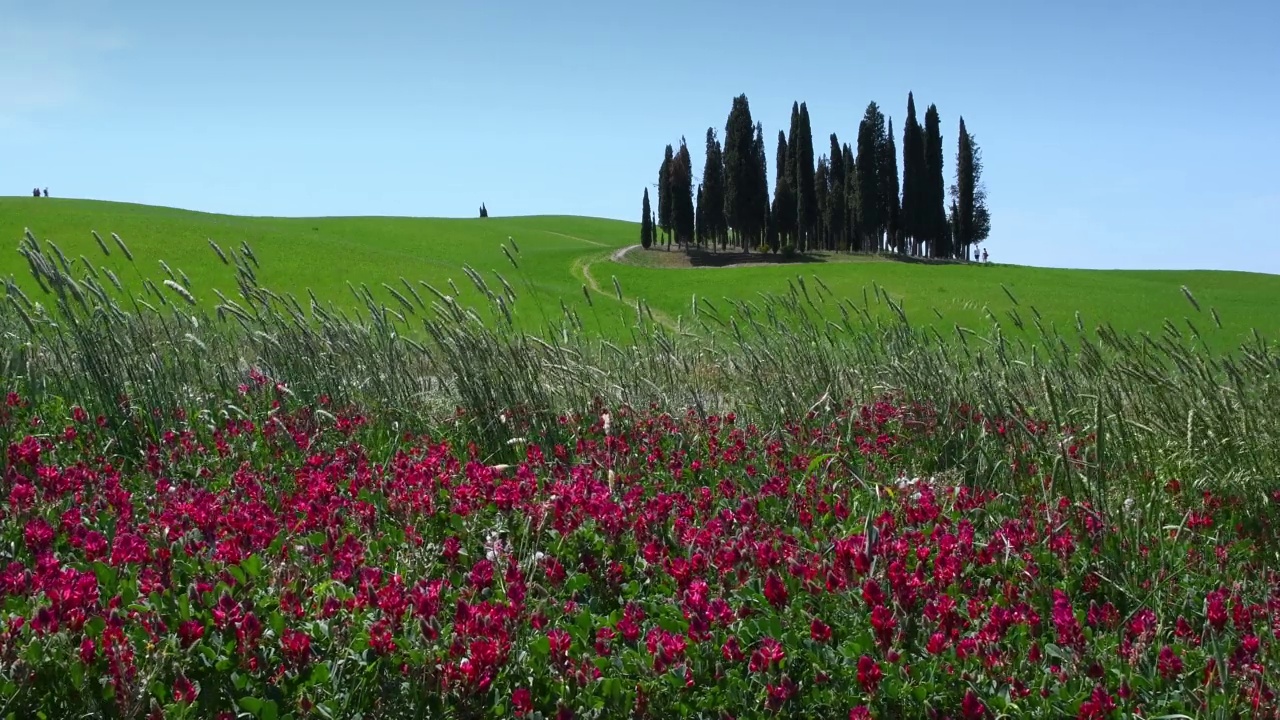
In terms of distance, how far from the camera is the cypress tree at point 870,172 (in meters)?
46.2

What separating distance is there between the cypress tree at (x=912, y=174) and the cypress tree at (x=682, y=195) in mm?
10882

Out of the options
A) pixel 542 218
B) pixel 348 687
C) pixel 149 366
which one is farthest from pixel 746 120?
pixel 348 687

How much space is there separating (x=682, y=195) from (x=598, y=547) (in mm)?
45600

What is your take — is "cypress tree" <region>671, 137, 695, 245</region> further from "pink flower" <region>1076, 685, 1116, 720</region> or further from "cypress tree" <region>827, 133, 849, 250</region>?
"pink flower" <region>1076, 685, 1116, 720</region>

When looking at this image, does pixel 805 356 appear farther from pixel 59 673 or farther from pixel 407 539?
pixel 59 673

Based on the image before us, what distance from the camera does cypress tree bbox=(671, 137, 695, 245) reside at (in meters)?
47.9

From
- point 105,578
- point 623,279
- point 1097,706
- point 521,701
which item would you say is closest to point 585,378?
point 105,578

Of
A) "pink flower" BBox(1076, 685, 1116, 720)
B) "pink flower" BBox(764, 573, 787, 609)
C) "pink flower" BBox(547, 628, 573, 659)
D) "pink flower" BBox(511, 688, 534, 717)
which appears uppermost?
"pink flower" BBox(764, 573, 787, 609)

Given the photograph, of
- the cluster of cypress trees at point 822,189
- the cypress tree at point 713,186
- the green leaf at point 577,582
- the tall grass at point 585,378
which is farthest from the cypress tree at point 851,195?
the green leaf at point 577,582

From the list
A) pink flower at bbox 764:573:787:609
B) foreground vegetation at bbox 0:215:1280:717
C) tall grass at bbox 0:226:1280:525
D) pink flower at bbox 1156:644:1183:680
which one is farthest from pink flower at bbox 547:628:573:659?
tall grass at bbox 0:226:1280:525

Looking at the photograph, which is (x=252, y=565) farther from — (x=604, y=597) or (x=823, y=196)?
(x=823, y=196)

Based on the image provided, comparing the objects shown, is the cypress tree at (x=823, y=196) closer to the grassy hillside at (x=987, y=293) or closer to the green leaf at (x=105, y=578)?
the grassy hillside at (x=987, y=293)

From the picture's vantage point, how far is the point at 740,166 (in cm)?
4469

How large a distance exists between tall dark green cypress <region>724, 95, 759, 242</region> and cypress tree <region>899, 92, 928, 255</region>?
7935 millimetres
